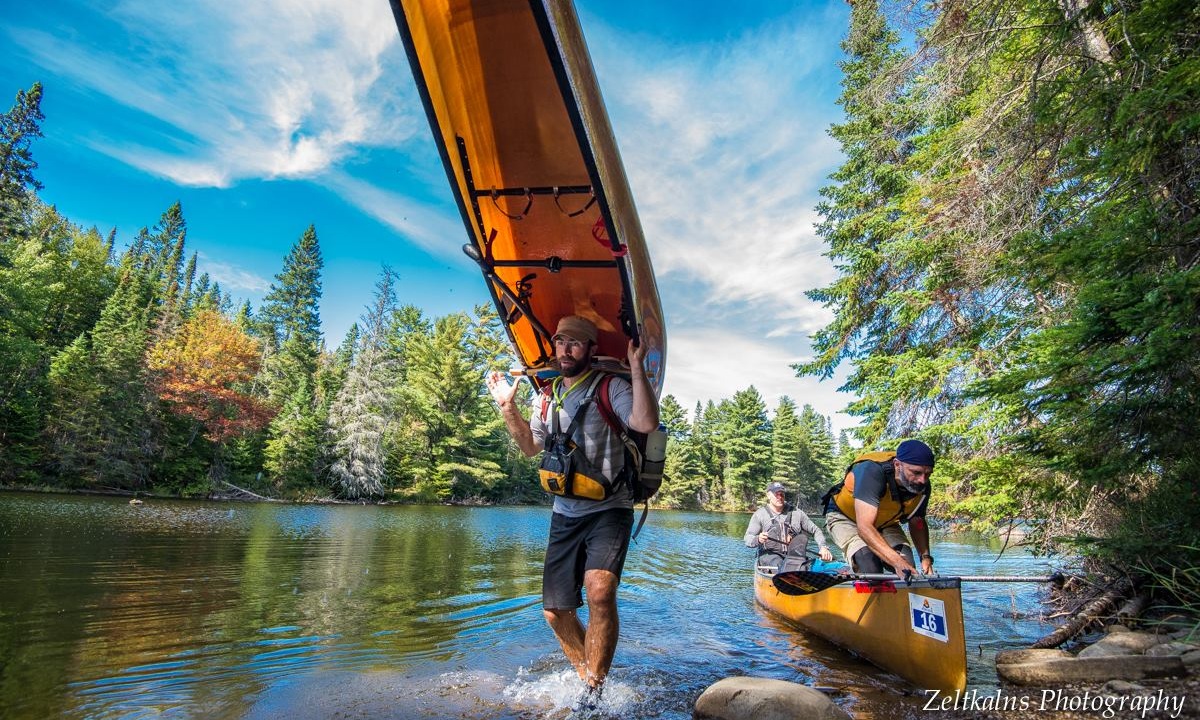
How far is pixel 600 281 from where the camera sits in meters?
4.59

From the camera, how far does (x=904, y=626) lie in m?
4.14

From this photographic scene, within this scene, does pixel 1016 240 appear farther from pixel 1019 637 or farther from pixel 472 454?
pixel 472 454

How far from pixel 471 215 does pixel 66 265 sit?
138 feet

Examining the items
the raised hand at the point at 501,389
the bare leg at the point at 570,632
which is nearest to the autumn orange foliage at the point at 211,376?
the raised hand at the point at 501,389

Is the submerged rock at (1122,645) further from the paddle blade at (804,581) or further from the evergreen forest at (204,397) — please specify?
the evergreen forest at (204,397)

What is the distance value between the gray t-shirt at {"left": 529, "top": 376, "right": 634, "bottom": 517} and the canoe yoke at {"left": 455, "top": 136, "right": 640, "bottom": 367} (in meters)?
0.88

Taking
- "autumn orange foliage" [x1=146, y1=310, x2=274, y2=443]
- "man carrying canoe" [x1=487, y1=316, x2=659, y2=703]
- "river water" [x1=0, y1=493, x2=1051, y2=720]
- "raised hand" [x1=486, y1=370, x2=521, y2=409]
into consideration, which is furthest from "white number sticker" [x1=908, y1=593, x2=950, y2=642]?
"autumn orange foliage" [x1=146, y1=310, x2=274, y2=443]

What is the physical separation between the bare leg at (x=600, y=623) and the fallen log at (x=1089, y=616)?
13.5 feet

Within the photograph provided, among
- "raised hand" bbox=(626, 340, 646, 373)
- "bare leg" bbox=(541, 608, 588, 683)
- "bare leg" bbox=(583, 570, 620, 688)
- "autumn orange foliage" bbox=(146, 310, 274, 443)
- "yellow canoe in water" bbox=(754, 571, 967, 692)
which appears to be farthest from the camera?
"autumn orange foliage" bbox=(146, 310, 274, 443)

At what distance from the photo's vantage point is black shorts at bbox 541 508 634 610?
3230 mm

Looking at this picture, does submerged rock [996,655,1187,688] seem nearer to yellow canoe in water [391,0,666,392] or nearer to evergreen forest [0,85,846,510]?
yellow canoe in water [391,0,666,392]

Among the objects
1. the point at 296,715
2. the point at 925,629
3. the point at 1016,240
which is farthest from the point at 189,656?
the point at 1016,240

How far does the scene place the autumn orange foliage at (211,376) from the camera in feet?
95.6

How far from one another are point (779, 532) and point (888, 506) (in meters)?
3.48
